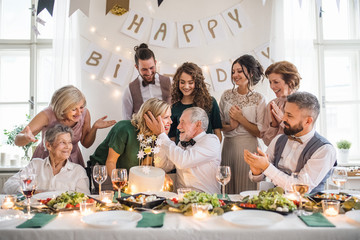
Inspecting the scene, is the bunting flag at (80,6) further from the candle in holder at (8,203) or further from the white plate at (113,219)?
the white plate at (113,219)

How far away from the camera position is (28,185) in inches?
69.0

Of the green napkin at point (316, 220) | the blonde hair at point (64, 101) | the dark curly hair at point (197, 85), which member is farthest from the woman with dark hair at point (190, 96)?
the green napkin at point (316, 220)

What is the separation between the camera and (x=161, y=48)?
4074 millimetres

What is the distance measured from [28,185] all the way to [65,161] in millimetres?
871

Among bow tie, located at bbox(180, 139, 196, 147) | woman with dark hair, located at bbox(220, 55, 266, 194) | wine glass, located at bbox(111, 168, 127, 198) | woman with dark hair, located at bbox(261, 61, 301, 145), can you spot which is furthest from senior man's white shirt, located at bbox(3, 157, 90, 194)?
woman with dark hair, located at bbox(261, 61, 301, 145)

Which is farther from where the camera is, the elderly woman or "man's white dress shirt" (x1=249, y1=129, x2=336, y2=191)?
the elderly woman

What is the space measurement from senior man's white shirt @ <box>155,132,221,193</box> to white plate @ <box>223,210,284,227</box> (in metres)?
0.84

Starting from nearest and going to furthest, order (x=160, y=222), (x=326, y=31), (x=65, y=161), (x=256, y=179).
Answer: (x=160, y=222) → (x=256, y=179) → (x=65, y=161) → (x=326, y=31)

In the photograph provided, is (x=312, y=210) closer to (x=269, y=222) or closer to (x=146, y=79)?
(x=269, y=222)

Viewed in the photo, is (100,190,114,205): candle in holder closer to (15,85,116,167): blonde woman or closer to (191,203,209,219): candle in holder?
(191,203,209,219): candle in holder

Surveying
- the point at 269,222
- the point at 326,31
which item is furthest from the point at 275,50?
the point at 269,222

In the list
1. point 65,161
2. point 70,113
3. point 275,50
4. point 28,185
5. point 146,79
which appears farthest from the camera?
point 275,50

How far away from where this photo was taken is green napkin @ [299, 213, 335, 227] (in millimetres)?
1541

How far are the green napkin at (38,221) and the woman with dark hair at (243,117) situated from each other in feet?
6.23
